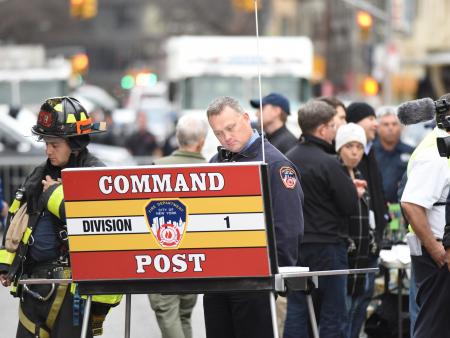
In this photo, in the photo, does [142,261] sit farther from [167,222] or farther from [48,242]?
[48,242]

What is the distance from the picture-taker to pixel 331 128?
29.9ft

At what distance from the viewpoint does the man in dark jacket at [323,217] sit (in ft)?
29.2

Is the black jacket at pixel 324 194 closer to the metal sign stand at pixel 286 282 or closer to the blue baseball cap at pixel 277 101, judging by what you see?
the blue baseball cap at pixel 277 101

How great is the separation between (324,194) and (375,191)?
1147 mm

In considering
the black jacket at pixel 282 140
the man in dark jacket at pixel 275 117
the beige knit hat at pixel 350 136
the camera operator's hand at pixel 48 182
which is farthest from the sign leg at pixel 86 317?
the man in dark jacket at pixel 275 117

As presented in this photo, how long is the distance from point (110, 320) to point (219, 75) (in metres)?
13.7

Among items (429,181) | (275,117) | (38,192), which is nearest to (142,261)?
(38,192)

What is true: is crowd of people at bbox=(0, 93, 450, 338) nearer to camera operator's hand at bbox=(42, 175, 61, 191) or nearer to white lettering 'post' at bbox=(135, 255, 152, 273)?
camera operator's hand at bbox=(42, 175, 61, 191)

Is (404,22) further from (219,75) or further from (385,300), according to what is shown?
(385,300)

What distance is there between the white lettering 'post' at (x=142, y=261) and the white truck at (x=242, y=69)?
63.0ft

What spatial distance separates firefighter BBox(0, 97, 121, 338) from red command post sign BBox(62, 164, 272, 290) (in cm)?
70

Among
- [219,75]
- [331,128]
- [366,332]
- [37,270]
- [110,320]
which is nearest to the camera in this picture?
[37,270]

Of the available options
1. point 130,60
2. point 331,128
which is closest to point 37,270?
point 331,128

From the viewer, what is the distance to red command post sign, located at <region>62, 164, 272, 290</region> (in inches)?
243
